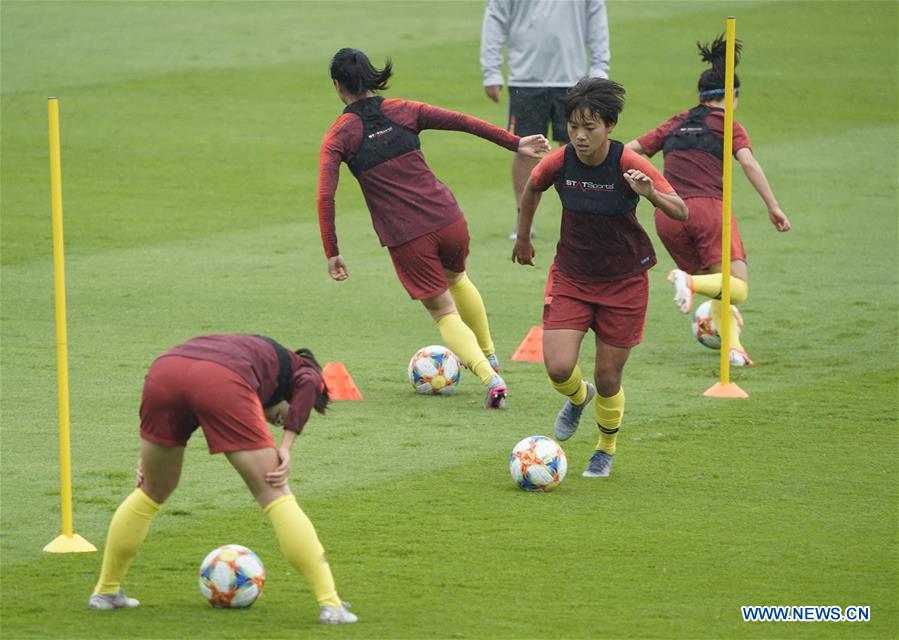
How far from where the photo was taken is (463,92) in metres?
25.8

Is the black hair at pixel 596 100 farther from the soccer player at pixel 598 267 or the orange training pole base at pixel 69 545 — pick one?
the orange training pole base at pixel 69 545

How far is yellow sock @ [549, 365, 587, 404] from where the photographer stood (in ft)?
30.0

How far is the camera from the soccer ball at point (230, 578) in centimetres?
664

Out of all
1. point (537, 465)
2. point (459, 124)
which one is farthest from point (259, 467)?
point (459, 124)

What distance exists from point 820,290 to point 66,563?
9741 mm

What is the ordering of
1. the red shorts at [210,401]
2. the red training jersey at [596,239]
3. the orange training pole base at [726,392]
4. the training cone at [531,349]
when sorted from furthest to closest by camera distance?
the training cone at [531,349] < the orange training pole base at [726,392] < the red training jersey at [596,239] < the red shorts at [210,401]

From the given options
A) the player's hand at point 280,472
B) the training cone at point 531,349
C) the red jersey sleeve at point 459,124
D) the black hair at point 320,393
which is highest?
the red jersey sleeve at point 459,124

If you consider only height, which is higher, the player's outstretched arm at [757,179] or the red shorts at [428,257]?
the player's outstretched arm at [757,179]

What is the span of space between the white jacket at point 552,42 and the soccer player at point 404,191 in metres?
5.91

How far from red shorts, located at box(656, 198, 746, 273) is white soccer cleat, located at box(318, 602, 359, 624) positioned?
20.1 feet

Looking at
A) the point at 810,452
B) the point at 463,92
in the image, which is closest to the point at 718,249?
the point at 810,452

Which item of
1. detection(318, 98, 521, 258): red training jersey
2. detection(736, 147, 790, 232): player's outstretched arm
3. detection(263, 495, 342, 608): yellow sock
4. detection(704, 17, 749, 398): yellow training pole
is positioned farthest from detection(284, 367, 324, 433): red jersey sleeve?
detection(736, 147, 790, 232): player's outstretched arm

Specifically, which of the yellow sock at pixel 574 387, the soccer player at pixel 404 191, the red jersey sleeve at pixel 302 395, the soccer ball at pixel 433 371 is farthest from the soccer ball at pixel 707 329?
the red jersey sleeve at pixel 302 395

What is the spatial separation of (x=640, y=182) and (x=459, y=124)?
7.87ft
